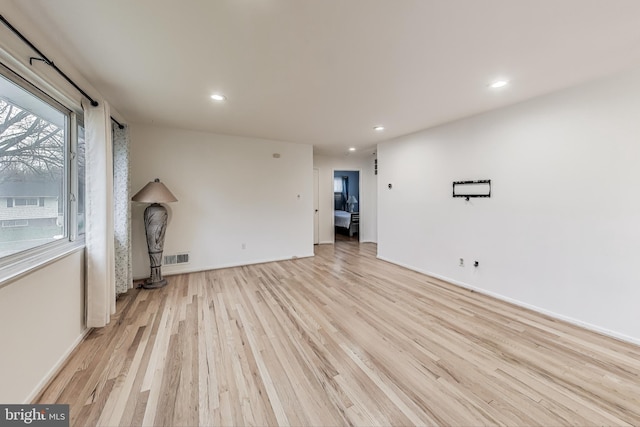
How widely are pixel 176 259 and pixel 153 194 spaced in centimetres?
121

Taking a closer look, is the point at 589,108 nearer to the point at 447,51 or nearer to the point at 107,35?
the point at 447,51

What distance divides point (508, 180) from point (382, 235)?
2.45 m

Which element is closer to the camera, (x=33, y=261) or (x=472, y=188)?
(x=33, y=261)

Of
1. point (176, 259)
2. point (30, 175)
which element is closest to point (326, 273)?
point (176, 259)

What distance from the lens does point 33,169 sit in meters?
1.78

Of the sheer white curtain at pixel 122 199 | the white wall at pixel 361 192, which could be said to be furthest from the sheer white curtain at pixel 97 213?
the white wall at pixel 361 192

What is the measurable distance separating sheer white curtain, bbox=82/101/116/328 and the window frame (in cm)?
13

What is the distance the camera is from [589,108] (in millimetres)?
2379

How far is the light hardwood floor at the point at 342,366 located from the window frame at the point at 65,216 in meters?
0.85

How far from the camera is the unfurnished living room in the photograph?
1.48 metres

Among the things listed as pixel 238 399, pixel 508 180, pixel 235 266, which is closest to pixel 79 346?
pixel 238 399

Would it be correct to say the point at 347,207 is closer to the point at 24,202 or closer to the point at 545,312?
the point at 545,312

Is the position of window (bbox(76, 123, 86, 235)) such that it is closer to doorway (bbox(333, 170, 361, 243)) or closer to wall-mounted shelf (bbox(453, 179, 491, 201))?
wall-mounted shelf (bbox(453, 179, 491, 201))

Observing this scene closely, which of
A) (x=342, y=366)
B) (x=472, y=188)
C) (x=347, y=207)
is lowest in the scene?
(x=342, y=366)
